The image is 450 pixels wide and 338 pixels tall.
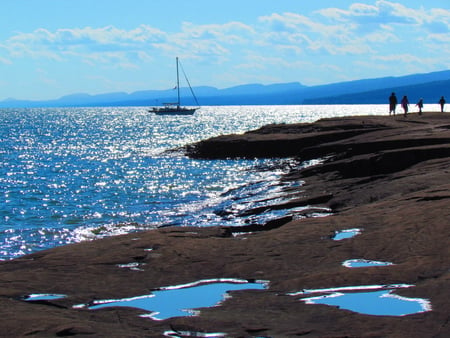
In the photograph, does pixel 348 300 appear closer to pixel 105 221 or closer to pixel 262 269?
pixel 262 269

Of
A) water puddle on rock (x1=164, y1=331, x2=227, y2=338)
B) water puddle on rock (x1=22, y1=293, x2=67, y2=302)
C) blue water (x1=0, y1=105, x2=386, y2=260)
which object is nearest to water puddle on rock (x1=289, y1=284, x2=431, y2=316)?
water puddle on rock (x1=164, y1=331, x2=227, y2=338)

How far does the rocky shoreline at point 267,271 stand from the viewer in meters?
7.25

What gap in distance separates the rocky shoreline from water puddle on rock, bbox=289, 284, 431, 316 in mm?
141

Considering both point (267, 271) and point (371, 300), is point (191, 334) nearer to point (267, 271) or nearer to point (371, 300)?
point (371, 300)

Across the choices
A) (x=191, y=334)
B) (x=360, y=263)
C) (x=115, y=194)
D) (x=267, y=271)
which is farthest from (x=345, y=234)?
(x=115, y=194)

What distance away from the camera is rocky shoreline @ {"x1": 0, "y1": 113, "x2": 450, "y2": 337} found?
725cm

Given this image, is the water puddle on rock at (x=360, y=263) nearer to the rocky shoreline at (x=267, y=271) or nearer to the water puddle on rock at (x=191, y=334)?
the rocky shoreline at (x=267, y=271)

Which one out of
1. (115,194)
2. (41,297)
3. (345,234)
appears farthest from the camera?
(115,194)

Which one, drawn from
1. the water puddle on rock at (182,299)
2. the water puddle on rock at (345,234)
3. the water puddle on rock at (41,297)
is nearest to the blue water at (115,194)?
the water puddle on rock at (345,234)

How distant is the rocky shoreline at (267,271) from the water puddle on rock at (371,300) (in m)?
0.14

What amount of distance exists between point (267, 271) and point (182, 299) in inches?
70.3

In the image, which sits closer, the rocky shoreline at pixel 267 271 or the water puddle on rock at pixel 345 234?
the rocky shoreline at pixel 267 271

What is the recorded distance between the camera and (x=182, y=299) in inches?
346

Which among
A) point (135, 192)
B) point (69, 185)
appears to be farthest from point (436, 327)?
point (69, 185)
